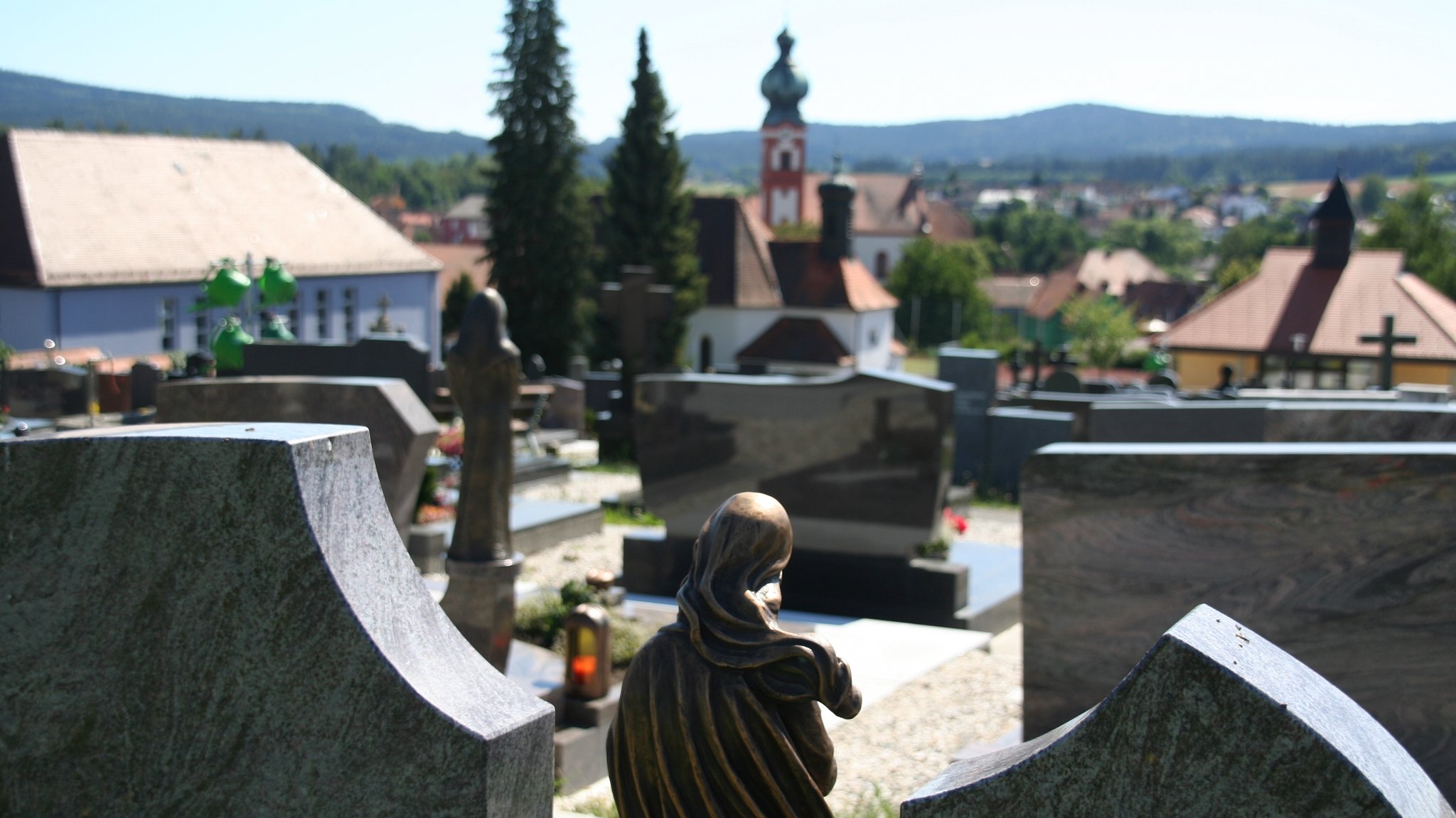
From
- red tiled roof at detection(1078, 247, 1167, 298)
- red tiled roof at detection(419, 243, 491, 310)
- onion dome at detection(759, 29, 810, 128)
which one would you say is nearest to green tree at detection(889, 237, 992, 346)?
onion dome at detection(759, 29, 810, 128)

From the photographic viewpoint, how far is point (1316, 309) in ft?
115

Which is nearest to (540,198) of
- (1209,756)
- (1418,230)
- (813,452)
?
(813,452)

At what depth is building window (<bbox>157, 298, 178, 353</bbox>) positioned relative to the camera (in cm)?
3281

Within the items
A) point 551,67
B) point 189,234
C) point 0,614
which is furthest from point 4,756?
point 551,67

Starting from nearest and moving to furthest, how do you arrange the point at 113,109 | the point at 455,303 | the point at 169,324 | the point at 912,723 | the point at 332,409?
the point at 912,723
the point at 332,409
the point at 169,324
the point at 455,303
the point at 113,109

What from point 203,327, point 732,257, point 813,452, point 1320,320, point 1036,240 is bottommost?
point 203,327

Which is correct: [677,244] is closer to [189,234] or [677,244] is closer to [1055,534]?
[189,234]

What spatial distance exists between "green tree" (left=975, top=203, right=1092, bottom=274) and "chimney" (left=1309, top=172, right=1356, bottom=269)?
3937 inches

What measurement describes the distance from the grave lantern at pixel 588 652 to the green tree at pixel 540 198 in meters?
33.6

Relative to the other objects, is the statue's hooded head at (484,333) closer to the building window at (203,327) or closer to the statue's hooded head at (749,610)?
the statue's hooded head at (749,610)

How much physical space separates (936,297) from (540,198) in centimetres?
4449

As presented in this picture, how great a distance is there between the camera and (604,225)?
39906 millimetres

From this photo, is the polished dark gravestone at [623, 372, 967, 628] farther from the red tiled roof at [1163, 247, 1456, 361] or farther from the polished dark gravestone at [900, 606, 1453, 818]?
the red tiled roof at [1163, 247, 1456, 361]

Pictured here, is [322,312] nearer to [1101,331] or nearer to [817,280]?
[817,280]
